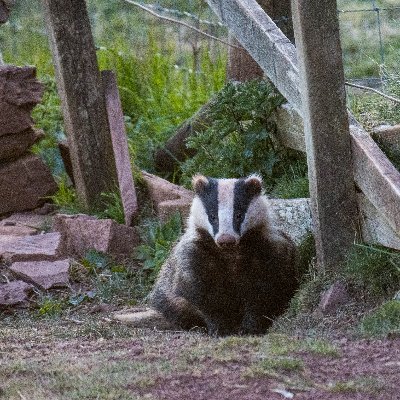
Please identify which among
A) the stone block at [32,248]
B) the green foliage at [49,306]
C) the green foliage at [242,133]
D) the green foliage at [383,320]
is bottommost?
the green foliage at [49,306]

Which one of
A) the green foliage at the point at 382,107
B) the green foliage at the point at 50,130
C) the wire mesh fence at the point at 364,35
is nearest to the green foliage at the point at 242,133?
the green foliage at the point at 382,107

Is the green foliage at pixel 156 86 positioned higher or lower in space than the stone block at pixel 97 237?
higher

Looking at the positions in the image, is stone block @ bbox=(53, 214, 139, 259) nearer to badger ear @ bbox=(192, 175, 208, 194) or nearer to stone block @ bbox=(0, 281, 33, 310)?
stone block @ bbox=(0, 281, 33, 310)

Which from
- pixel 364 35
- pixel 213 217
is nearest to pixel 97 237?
pixel 213 217

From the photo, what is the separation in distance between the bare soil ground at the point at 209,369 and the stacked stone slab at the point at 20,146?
3.18 metres

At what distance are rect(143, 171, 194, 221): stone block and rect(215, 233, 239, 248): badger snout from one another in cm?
153

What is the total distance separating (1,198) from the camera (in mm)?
7672

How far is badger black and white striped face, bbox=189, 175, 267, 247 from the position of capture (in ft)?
18.2

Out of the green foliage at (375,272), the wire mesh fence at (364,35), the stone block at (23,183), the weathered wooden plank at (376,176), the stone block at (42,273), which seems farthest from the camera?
the wire mesh fence at (364,35)

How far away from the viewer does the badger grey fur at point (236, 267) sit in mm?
5637

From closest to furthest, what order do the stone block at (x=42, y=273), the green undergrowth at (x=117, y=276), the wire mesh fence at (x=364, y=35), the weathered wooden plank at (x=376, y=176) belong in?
the weathered wooden plank at (x=376, y=176), the green undergrowth at (x=117, y=276), the stone block at (x=42, y=273), the wire mesh fence at (x=364, y=35)

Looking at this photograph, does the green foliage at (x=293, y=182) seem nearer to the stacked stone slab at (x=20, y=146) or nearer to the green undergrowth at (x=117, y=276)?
the green undergrowth at (x=117, y=276)

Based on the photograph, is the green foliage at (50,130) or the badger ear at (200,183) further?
the green foliage at (50,130)

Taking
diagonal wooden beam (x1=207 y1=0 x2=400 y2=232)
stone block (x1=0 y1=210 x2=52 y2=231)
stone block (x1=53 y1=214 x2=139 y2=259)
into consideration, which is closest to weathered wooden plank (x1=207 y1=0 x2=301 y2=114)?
diagonal wooden beam (x1=207 y1=0 x2=400 y2=232)
